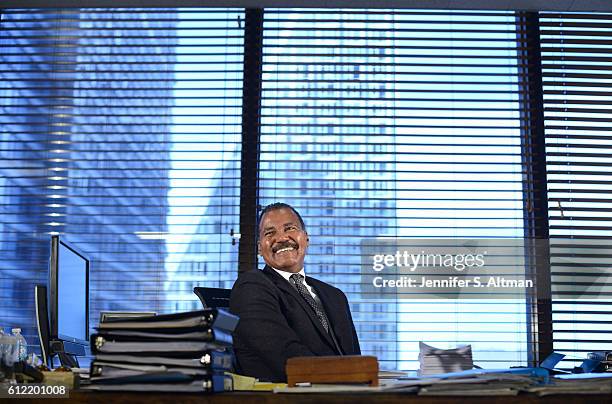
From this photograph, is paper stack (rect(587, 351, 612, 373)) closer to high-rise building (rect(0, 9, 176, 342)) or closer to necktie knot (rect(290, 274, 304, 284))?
necktie knot (rect(290, 274, 304, 284))

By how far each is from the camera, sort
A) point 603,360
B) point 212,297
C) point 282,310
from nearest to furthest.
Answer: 1. point 282,310
2. point 212,297
3. point 603,360

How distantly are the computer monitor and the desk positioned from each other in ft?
5.66

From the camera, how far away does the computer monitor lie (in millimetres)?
2924

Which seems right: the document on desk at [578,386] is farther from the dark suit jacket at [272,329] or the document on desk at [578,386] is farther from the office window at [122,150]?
the office window at [122,150]

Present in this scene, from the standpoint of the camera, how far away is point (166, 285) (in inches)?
181

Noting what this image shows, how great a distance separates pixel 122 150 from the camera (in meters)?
4.71

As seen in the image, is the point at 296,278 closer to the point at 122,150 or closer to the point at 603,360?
the point at 603,360

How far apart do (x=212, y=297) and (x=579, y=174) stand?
2.36 m

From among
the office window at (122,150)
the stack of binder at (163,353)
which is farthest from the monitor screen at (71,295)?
the stack of binder at (163,353)

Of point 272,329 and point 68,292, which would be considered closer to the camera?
point 272,329

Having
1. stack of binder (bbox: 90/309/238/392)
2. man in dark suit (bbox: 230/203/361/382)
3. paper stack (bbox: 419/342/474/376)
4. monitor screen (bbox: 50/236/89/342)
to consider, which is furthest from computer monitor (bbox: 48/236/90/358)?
stack of binder (bbox: 90/309/238/392)

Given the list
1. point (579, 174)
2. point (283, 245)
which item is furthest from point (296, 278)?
point (579, 174)

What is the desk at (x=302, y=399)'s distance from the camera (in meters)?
1.21

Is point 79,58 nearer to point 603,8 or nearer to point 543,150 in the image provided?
point 543,150
